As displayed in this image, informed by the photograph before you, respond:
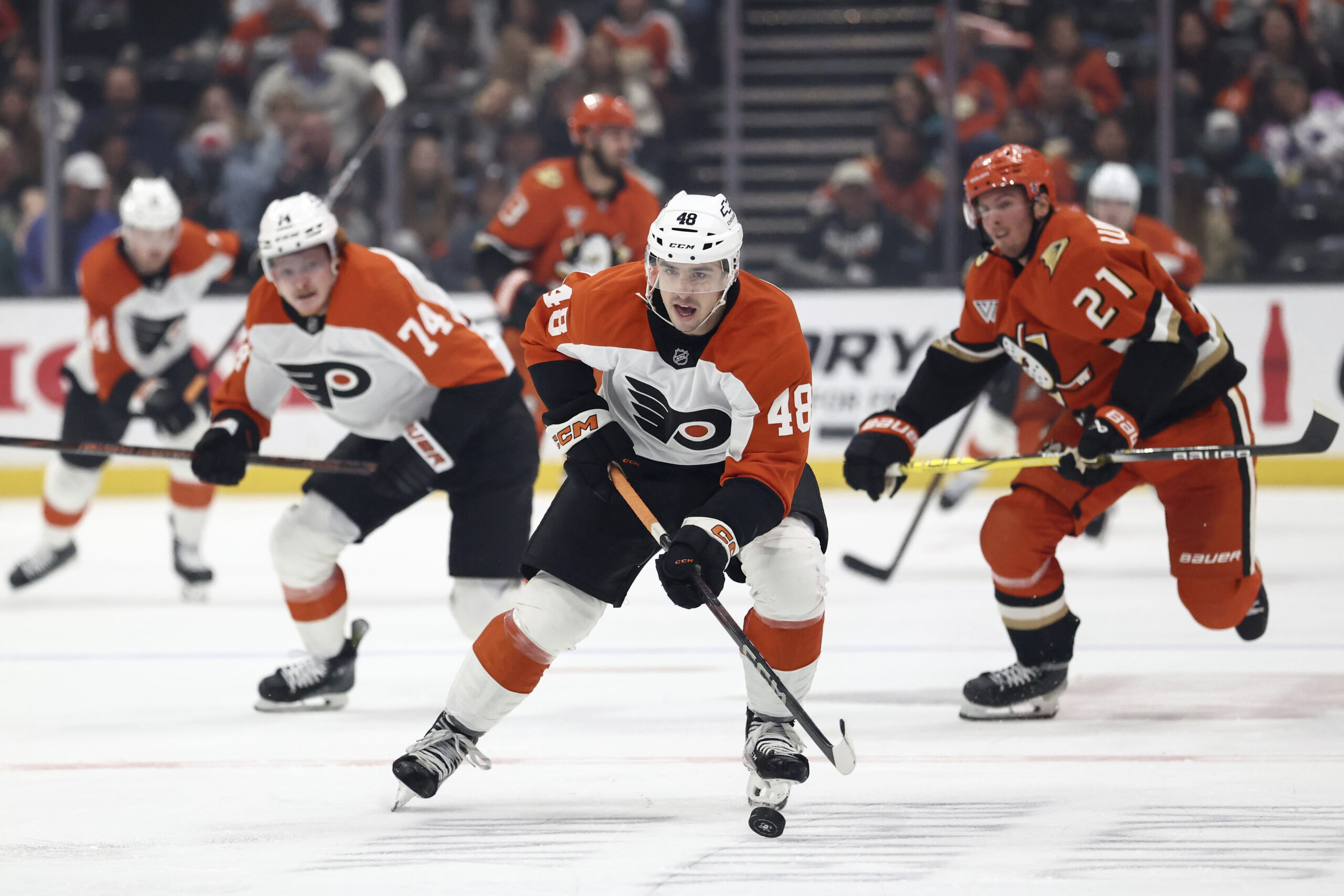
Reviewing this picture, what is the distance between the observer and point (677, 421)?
2.85 meters

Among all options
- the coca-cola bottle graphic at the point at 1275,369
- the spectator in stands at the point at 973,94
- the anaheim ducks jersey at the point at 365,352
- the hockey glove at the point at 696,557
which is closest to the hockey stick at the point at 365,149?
the anaheim ducks jersey at the point at 365,352

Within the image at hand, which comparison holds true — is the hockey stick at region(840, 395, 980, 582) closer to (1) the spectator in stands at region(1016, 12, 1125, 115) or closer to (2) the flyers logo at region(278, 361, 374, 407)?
(2) the flyers logo at region(278, 361, 374, 407)

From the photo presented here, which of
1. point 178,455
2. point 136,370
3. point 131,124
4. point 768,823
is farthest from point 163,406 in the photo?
point 768,823

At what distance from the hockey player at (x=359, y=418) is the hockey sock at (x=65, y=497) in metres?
2.06

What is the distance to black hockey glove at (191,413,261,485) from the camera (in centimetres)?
364

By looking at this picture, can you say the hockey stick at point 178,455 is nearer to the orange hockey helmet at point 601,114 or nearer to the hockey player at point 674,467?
the hockey player at point 674,467

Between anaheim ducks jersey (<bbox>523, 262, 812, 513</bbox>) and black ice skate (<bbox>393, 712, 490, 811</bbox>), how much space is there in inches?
23.2

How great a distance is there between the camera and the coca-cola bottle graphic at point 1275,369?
7.41 meters

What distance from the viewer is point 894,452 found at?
142 inches

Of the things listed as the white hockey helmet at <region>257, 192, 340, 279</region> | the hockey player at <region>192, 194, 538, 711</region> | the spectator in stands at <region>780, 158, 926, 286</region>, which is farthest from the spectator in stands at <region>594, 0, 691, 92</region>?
the white hockey helmet at <region>257, 192, 340, 279</region>

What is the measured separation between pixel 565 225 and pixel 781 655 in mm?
3440

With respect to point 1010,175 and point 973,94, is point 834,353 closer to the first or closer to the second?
point 973,94

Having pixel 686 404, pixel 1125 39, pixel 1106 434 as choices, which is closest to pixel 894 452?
pixel 1106 434

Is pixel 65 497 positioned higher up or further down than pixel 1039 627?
further down
